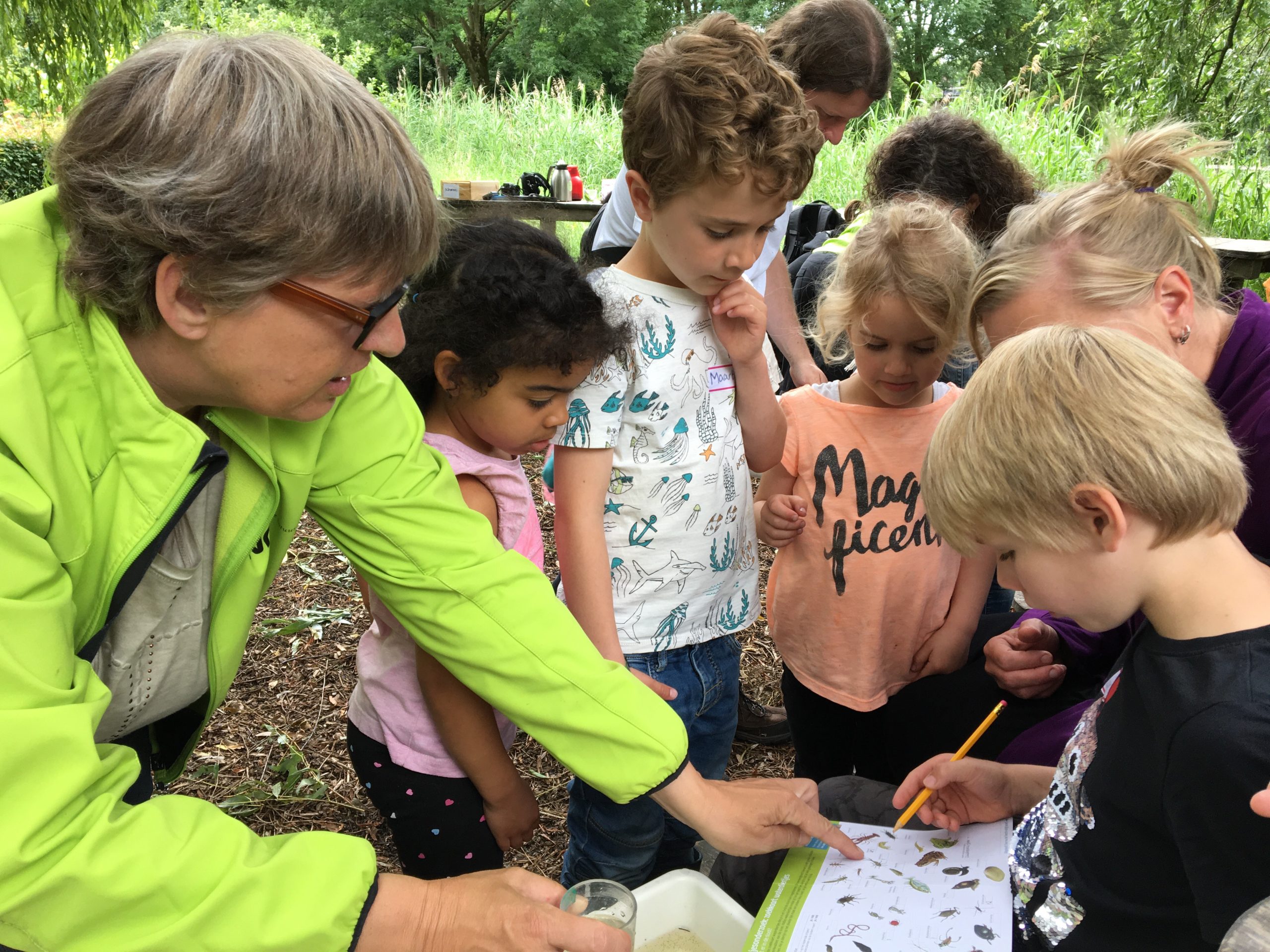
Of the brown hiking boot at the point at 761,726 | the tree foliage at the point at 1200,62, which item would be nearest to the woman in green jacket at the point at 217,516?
the brown hiking boot at the point at 761,726

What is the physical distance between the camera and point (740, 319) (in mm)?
1818

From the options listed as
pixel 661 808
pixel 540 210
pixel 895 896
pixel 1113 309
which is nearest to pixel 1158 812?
pixel 895 896

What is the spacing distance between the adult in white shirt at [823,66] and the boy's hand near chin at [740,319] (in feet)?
3.34

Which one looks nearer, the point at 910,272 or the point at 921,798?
the point at 921,798

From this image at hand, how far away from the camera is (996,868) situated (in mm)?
1284

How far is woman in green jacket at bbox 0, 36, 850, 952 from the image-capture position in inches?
36.7

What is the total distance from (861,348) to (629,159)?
65cm

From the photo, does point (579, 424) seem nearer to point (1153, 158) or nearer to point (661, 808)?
point (661, 808)

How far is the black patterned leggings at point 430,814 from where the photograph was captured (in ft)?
5.34

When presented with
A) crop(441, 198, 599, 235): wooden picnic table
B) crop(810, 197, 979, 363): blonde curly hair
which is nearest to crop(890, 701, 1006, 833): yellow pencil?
crop(810, 197, 979, 363): blonde curly hair

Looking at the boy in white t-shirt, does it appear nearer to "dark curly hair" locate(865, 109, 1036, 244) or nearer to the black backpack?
"dark curly hair" locate(865, 109, 1036, 244)

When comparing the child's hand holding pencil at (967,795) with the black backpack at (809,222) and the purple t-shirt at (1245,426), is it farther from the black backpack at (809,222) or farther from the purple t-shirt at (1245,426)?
the black backpack at (809,222)

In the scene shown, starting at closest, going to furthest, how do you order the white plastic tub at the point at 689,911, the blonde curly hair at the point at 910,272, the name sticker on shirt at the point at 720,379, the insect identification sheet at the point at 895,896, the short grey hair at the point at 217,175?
the short grey hair at the point at 217,175 → the insect identification sheet at the point at 895,896 → the white plastic tub at the point at 689,911 → the name sticker on shirt at the point at 720,379 → the blonde curly hair at the point at 910,272

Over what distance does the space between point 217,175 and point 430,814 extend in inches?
42.9
